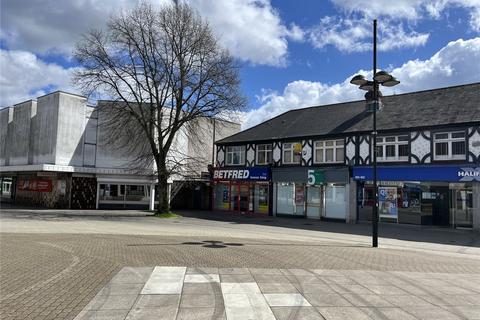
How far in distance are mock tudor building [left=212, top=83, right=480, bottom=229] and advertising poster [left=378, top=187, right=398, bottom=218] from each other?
0.06 meters

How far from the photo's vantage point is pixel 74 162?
103 ft

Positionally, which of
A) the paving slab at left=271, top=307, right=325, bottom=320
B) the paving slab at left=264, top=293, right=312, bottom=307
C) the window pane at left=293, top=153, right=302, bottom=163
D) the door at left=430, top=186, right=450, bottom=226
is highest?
the window pane at left=293, top=153, right=302, bottom=163

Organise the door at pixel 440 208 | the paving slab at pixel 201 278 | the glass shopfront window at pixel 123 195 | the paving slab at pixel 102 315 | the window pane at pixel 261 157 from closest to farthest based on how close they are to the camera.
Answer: the paving slab at pixel 102 315
the paving slab at pixel 201 278
the door at pixel 440 208
the window pane at pixel 261 157
the glass shopfront window at pixel 123 195

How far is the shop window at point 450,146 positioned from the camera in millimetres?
21266

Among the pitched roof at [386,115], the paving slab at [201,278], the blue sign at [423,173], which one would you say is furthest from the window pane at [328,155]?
the paving slab at [201,278]

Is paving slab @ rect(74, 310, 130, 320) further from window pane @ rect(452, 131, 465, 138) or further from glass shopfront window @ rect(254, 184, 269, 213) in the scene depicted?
glass shopfront window @ rect(254, 184, 269, 213)

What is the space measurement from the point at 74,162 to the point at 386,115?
74.3 ft

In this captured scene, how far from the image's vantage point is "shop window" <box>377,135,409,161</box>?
23375 millimetres

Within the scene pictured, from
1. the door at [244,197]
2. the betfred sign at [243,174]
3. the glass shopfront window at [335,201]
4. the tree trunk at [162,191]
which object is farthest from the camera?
the door at [244,197]

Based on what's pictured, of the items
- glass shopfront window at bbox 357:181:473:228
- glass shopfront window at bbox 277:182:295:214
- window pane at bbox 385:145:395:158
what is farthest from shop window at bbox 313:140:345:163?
window pane at bbox 385:145:395:158

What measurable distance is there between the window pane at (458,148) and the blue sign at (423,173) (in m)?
0.91

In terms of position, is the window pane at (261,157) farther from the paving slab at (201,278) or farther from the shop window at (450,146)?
the paving slab at (201,278)

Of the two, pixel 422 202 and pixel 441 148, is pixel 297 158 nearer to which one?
pixel 422 202

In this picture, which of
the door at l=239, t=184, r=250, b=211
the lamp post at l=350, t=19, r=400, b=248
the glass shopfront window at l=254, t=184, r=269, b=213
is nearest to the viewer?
the lamp post at l=350, t=19, r=400, b=248
